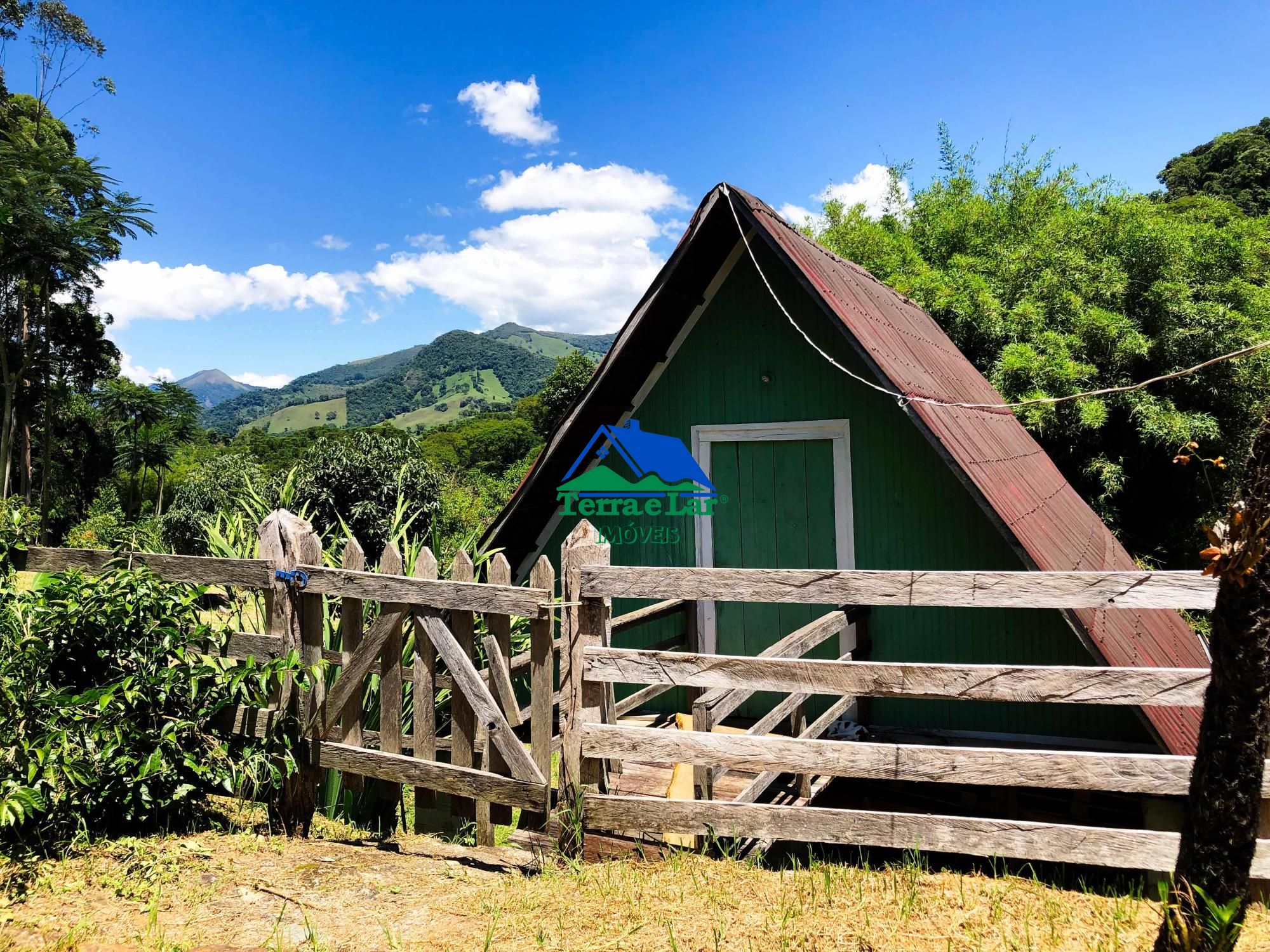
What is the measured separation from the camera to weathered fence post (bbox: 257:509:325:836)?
475cm

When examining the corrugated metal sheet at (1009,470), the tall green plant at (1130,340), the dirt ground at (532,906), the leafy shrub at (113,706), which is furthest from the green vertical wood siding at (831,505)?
the tall green plant at (1130,340)

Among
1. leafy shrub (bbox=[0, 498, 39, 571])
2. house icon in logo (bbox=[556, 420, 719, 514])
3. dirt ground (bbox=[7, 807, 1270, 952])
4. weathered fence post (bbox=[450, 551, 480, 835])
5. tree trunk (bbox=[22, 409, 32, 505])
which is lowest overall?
dirt ground (bbox=[7, 807, 1270, 952])

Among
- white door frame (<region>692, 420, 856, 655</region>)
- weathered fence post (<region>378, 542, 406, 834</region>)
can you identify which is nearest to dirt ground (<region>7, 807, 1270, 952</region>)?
weathered fence post (<region>378, 542, 406, 834</region>)

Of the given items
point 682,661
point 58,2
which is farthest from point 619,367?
point 58,2

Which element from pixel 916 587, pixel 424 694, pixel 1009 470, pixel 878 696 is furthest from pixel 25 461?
pixel 916 587

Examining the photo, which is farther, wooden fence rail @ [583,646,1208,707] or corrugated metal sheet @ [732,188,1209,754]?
corrugated metal sheet @ [732,188,1209,754]

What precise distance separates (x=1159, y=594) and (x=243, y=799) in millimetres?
5090

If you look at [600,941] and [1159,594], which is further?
[1159,594]

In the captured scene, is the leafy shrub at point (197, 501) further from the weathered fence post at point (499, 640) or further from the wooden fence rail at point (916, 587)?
the wooden fence rail at point (916, 587)

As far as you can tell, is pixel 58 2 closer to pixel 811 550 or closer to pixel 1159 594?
pixel 811 550

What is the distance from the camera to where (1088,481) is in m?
13.7

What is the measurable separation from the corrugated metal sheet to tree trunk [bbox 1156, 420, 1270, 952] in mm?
2134

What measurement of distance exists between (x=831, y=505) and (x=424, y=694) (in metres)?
3.83

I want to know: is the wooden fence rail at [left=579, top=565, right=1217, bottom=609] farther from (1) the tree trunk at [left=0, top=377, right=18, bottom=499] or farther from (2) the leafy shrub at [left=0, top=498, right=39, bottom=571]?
(1) the tree trunk at [left=0, top=377, right=18, bottom=499]
